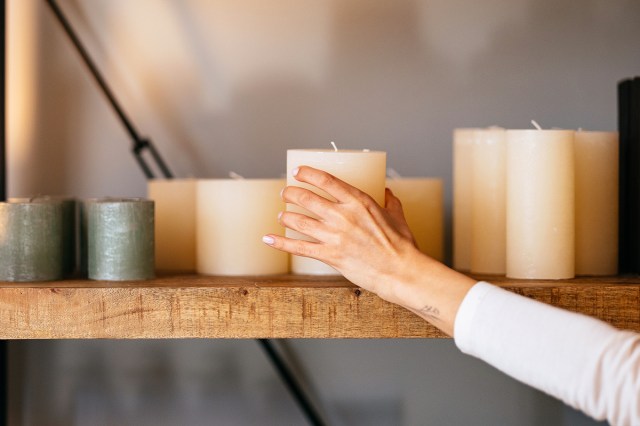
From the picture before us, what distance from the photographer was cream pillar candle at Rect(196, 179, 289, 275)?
0.92m

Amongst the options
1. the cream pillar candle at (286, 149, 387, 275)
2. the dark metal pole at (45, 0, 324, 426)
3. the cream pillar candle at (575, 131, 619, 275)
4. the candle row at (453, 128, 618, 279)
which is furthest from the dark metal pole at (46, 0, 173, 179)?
the cream pillar candle at (575, 131, 619, 275)

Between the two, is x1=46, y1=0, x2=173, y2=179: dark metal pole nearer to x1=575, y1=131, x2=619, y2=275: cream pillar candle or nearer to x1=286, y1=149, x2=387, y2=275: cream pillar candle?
x1=286, y1=149, x2=387, y2=275: cream pillar candle

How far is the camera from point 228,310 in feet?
2.62

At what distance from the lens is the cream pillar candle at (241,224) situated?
0.92 metres

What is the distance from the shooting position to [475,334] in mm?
706

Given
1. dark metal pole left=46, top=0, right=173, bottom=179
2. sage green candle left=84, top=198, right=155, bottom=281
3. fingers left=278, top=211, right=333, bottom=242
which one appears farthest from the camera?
dark metal pole left=46, top=0, right=173, bottom=179

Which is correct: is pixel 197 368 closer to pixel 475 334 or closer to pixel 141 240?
pixel 141 240

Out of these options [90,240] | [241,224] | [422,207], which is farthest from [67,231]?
[422,207]

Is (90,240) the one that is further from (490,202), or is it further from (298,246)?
(490,202)

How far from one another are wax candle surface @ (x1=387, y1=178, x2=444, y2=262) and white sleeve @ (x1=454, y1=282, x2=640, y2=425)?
25 centimetres

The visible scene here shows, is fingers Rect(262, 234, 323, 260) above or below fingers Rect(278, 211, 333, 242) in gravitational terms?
below

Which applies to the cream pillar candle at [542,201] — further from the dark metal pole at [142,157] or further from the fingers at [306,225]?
the dark metal pole at [142,157]

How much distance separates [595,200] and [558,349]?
0.32 metres

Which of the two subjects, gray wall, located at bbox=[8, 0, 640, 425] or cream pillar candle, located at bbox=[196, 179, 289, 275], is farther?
gray wall, located at bbox=[8, 0, 640, 425]
